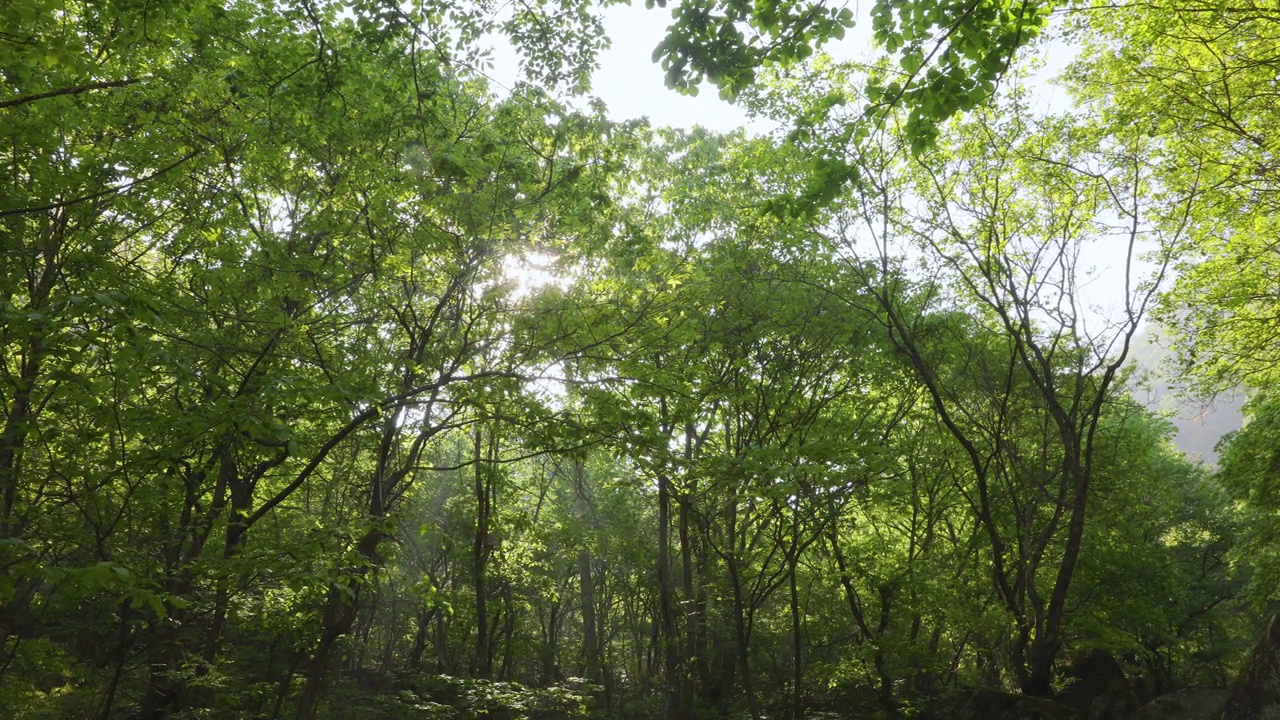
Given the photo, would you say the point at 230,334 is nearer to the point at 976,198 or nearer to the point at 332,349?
the point at 332,349

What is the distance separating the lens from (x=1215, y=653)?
2200 centimetres

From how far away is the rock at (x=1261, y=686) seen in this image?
7.79 metres

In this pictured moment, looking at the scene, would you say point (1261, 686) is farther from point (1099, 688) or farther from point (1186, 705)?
point (1099, 688)

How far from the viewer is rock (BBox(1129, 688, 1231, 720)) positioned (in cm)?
1148

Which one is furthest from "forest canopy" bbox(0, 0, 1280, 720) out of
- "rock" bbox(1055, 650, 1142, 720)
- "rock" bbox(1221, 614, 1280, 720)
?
"rock" bbox(1221, 614, 1280, 720)

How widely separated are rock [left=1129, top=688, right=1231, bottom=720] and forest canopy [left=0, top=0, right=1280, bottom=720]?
1924mm

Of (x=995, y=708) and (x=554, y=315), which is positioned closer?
(x=554, y=315)

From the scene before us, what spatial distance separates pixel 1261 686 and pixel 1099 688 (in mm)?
9091

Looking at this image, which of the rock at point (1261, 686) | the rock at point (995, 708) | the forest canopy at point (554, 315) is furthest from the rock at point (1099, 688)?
the rock at point (1261, 686)

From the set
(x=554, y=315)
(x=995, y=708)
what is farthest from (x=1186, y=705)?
(x=554, y=315)

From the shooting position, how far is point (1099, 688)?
15.7 m

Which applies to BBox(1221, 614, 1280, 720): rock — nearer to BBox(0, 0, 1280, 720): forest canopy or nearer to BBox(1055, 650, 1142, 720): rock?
BBox(0, 0, 1280, 720): forest canopy

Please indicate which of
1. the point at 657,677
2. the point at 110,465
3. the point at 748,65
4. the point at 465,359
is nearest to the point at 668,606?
the point at 465,359

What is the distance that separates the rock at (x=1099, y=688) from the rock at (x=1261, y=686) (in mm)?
6242
